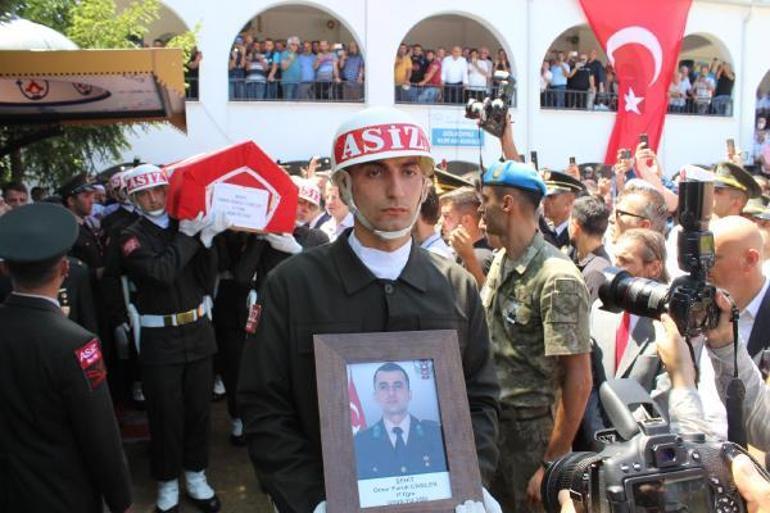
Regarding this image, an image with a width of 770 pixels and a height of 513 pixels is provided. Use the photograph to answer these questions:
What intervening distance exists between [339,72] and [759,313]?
50.7 feet

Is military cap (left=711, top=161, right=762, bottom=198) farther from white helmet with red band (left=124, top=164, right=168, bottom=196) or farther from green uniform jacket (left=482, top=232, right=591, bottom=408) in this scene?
white helmet with red band (left=124, top=164, right=168, bottom=196)

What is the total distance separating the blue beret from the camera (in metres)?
2.96

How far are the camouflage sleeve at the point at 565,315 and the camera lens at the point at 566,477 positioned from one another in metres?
0.75

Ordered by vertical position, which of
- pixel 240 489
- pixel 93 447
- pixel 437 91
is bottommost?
pixel 240 489

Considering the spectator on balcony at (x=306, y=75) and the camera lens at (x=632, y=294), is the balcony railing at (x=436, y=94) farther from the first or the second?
the camera lens at (x=632, y=294)

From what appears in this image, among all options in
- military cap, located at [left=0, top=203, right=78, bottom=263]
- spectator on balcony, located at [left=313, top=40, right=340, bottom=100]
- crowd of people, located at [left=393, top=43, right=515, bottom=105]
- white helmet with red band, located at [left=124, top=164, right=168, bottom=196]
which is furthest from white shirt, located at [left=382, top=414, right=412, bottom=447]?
crowd of people, located at [left=393, top=43, right=515, bottom=105]

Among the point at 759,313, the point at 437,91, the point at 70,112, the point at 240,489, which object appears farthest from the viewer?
the point at 437,91

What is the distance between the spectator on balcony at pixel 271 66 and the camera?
54.7 ft

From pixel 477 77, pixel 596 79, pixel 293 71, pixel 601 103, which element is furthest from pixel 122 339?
pixel 596 79

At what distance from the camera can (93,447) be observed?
262 cm

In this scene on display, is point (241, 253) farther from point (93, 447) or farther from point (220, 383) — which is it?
point (93, 447)

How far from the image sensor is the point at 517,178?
2.96 meters

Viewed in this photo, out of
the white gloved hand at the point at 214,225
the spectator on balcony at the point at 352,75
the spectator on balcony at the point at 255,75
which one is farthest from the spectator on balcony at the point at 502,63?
the white gloved hand at the point at 214,225

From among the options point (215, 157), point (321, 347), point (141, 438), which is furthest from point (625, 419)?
point (141, 438)
